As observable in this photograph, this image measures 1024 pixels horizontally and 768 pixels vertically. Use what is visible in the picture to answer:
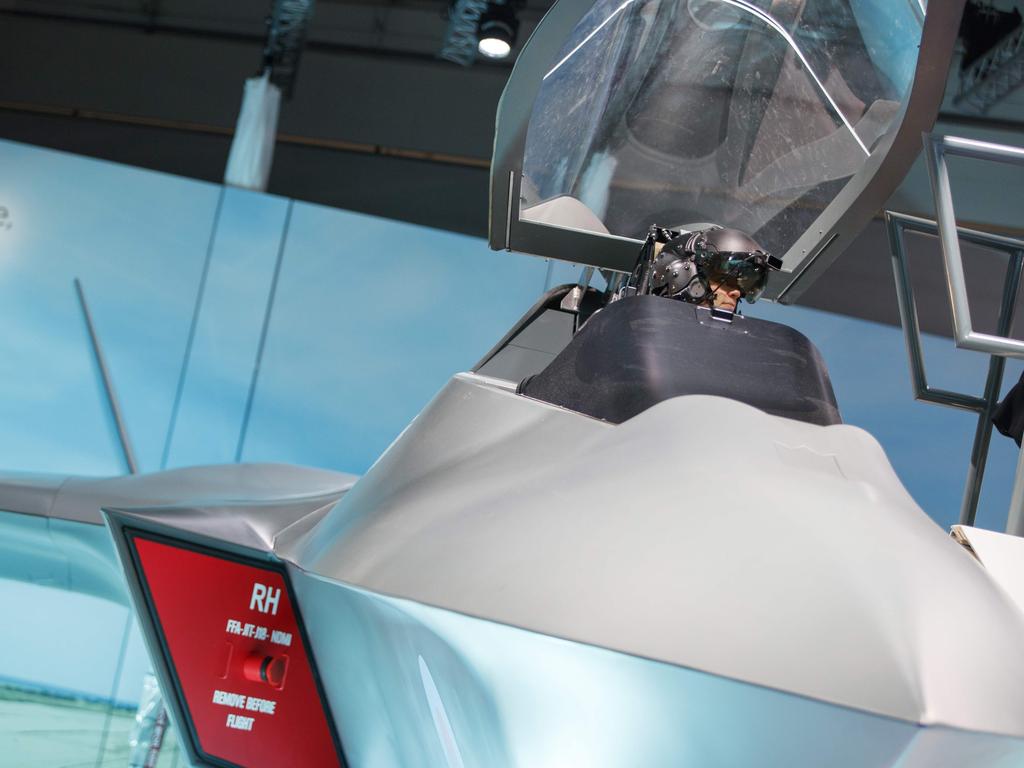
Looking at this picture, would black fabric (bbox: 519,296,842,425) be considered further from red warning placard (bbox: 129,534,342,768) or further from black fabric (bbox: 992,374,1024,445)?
black fabric (bbox: 992,374,1024,445)

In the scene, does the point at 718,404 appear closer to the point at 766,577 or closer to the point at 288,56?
the point at 766,577

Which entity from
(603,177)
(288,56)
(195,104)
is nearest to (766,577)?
(603,177)

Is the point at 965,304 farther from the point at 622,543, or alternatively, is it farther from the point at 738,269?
the point at 622,543

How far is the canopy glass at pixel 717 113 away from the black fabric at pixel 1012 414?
811mm

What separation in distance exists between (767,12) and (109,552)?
2.78 meters

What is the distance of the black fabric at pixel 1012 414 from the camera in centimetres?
255

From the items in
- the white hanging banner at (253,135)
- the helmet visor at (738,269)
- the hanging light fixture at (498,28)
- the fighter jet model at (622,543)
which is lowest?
the fighter jet model at (622,543)

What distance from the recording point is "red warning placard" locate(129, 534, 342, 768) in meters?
1.57

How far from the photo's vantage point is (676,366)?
1464mm

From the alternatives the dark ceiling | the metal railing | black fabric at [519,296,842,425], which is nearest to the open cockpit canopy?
the metal railing

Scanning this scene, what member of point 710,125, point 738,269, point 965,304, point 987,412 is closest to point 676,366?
point 738,269

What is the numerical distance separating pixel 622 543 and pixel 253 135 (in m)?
6.02

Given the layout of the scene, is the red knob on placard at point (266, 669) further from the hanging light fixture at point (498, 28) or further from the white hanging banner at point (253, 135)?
the hanging light fixture at point (498, 28)

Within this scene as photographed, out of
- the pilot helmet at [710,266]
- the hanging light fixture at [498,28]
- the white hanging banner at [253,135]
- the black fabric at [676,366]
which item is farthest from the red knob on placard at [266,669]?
the hanging light fixture at [498,28]
